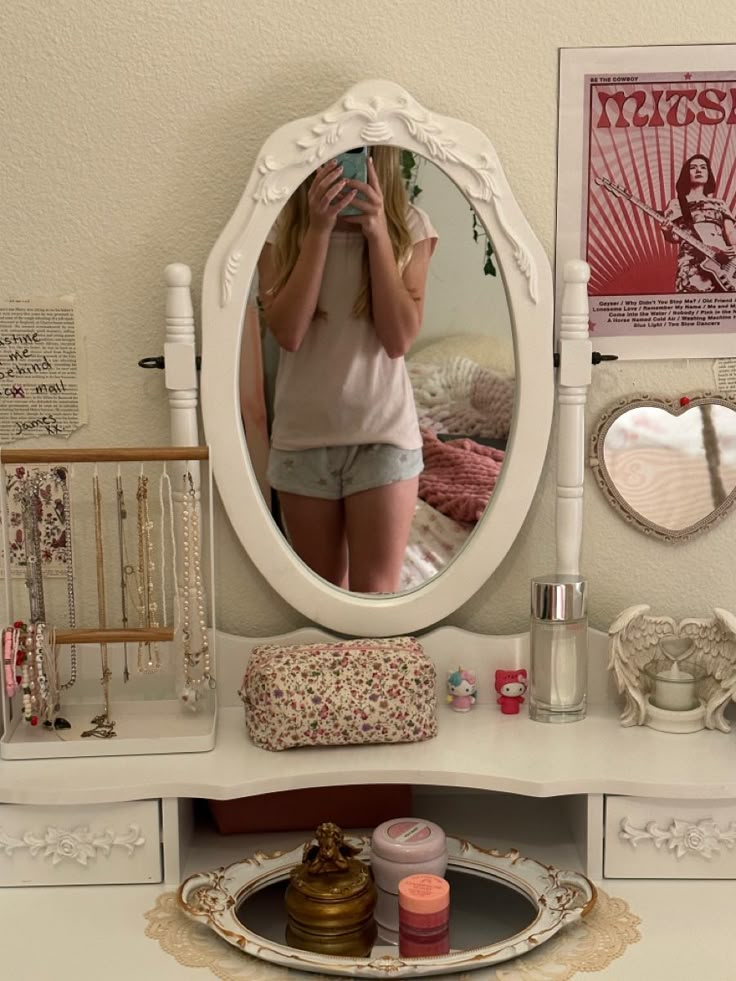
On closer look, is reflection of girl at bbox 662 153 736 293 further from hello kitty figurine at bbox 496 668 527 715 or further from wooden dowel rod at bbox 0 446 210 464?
wooden dowel rod at bbox 0 446 210 464

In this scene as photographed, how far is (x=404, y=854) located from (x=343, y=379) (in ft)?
1.75

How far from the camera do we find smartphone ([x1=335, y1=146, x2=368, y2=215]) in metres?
1.38

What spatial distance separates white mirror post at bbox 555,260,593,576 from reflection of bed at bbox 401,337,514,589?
0.07 m

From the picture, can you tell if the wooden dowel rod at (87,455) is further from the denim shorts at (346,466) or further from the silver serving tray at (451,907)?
the silver serving tray at (451,907)

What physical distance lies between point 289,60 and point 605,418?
0.57m

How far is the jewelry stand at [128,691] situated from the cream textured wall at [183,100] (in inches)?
6.0

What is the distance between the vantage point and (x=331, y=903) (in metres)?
1.15

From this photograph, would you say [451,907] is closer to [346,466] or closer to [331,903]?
[331,903]

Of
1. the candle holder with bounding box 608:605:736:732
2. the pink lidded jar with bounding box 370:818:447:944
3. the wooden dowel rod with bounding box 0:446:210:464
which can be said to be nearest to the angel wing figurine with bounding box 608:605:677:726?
the candle holder with bounding box 608:605:736:732

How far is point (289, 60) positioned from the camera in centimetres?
141

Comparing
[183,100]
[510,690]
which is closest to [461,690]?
[510,690]

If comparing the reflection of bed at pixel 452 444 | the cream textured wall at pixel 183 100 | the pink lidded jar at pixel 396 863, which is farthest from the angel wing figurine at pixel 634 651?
the cream textured wall at pixel 183 100

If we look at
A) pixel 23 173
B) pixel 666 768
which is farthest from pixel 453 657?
pixel 23 173

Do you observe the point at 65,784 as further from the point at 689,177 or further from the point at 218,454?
the point at 689,177
